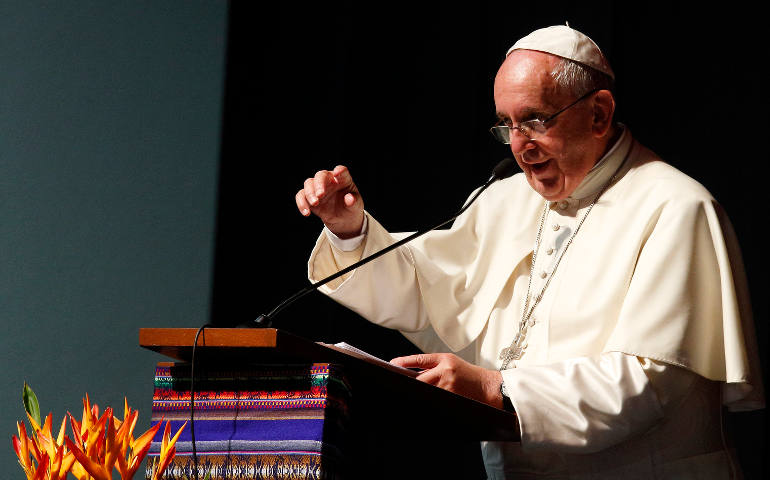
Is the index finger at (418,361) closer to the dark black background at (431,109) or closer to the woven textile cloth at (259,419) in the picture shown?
the woven textile cloth at (259,419)

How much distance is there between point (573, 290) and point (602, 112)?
54 cm

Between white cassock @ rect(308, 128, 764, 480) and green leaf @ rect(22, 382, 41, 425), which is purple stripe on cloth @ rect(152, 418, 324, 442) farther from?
white cassock @ rect(308, 128, 764, 480)

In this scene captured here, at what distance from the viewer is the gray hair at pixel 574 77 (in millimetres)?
2779

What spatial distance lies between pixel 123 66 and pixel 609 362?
1792 mm

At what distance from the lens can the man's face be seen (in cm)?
275

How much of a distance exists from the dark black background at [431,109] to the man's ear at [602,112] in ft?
3.49

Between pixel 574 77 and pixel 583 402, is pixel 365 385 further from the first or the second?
pixel 574 77

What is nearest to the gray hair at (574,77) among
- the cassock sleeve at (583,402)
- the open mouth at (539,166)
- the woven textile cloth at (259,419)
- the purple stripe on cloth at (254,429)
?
the open mouth at (539,166)

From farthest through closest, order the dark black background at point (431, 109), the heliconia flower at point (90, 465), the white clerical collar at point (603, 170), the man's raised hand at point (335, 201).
→ the dark black background at point (431, 109) < the white clerical collar at point (603, 170) < the man's raised hand at point (335, 201) < the heliconia flower at point (90, 465)

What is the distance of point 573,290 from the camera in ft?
8.72

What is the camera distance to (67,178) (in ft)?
10.0

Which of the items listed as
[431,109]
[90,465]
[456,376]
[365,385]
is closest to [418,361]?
[456,376]

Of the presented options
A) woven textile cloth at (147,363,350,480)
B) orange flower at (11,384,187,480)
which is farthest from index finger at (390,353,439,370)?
orange flower at (11,384,187,480)

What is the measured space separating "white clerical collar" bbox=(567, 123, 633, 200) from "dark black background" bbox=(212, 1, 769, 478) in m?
1.01
